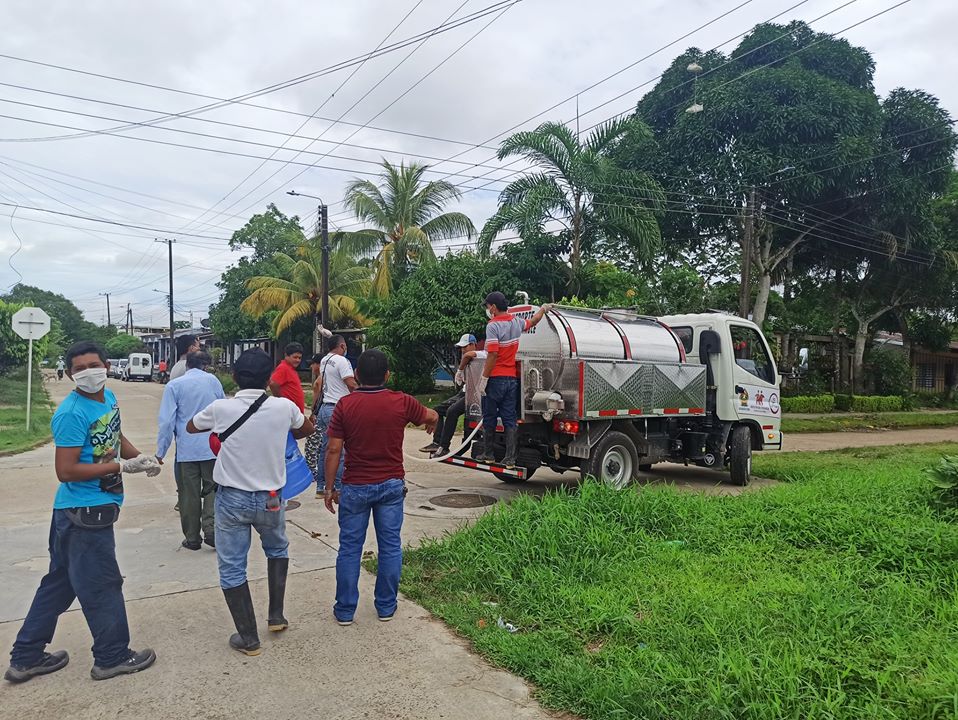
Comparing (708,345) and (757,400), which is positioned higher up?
(708,345)

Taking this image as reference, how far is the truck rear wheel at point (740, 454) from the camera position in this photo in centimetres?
971

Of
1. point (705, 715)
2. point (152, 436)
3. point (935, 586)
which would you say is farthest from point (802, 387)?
point (705, 715)

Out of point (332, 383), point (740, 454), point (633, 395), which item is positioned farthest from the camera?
point (740, 454)

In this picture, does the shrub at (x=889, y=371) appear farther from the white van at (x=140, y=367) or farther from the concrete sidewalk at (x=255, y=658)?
the white van at (x=140, y=367)

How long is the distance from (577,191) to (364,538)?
15649mm

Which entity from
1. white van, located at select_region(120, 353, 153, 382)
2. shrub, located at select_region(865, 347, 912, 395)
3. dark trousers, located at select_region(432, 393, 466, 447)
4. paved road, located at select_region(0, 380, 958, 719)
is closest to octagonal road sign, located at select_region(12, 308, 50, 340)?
paved road, located at select_region(0, 380, 958, 719)

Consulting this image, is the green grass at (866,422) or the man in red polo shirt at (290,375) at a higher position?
the man in red polo shirt at (290,375)

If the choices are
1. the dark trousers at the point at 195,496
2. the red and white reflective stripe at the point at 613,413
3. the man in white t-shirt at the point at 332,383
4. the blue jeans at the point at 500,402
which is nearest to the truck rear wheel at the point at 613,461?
the red and white reflective stripe at the point at 613,413

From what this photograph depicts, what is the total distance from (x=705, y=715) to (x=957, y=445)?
15.9 meters

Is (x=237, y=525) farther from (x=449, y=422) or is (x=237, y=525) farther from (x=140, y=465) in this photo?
(x=449, y=422)

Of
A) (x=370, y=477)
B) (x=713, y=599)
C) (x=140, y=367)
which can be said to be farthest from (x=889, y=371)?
(x=140, y=367)

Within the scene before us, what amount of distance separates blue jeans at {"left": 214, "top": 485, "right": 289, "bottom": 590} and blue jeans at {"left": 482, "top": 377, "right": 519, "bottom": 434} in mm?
3803

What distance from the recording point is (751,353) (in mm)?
10219

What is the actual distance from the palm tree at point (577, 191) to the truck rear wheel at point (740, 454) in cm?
968
